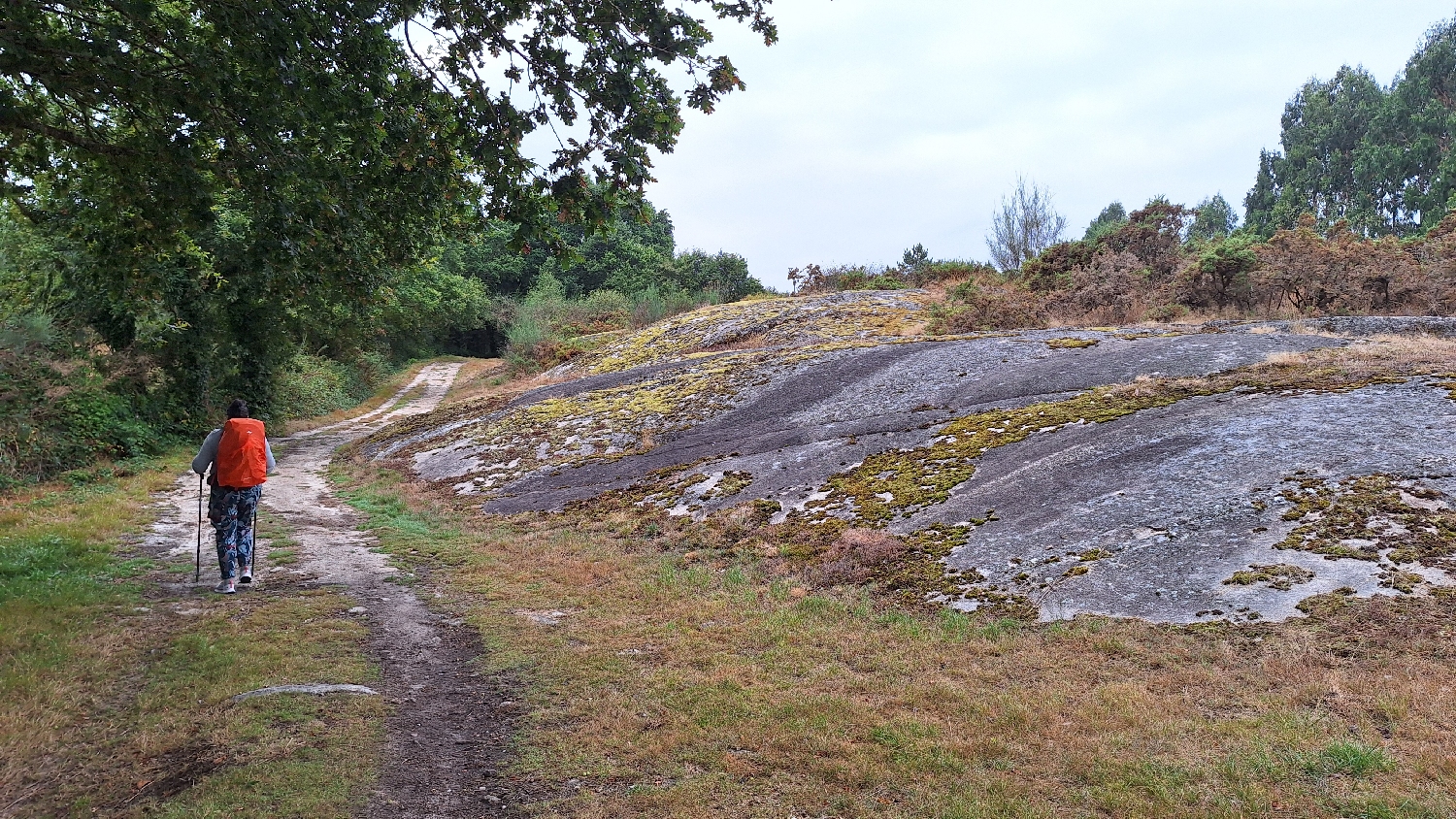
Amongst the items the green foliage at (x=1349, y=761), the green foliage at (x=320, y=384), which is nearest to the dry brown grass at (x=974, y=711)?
the green foliage at (x=1349, y=761)

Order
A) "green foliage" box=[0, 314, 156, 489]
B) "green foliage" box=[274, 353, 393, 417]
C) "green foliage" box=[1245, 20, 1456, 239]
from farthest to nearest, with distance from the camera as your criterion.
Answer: "green foliage" box=[1245, 20, 1456, 239], "green foliage" box=[274, 353, 393, 417], "green foliage" box=[0, 314, 156, 489]

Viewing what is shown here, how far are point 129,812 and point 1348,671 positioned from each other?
724cm

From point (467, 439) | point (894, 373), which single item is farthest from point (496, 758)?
point (467, 439)

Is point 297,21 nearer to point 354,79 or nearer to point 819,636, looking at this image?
point 354,79

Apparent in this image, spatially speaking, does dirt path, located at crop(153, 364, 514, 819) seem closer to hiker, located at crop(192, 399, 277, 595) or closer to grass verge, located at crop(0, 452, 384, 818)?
grass verge, located at crop(0, 452, 384, 818)

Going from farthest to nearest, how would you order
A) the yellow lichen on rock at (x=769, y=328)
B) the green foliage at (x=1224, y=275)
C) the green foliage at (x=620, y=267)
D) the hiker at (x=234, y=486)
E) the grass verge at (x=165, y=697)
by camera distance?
the green foliage at (x=620, y=267) < the yellow lichen on rock at (x=769, y=328) < the green foliage at (x=1224, y=275) < the hiker at (x=234, y=486) < the grass verge at (x=165, y=697)

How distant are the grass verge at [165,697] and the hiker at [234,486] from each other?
0.42m

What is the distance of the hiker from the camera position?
884 centimetres

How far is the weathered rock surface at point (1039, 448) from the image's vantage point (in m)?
6.77

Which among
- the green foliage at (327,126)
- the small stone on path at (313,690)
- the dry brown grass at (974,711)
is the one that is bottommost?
the dry brown grass at (974,711)

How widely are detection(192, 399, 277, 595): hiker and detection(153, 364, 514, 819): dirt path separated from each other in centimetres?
38

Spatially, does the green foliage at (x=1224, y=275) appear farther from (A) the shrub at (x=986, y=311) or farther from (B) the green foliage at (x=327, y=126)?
(B) the green foliage at (x=327, y=126)

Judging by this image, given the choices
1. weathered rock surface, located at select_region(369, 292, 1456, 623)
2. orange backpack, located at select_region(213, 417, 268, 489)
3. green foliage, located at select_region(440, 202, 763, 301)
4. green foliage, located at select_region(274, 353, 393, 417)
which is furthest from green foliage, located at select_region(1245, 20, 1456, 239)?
orange backpack, located at select_region(213, 417, 268, 489)

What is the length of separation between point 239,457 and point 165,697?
385 centimetres
